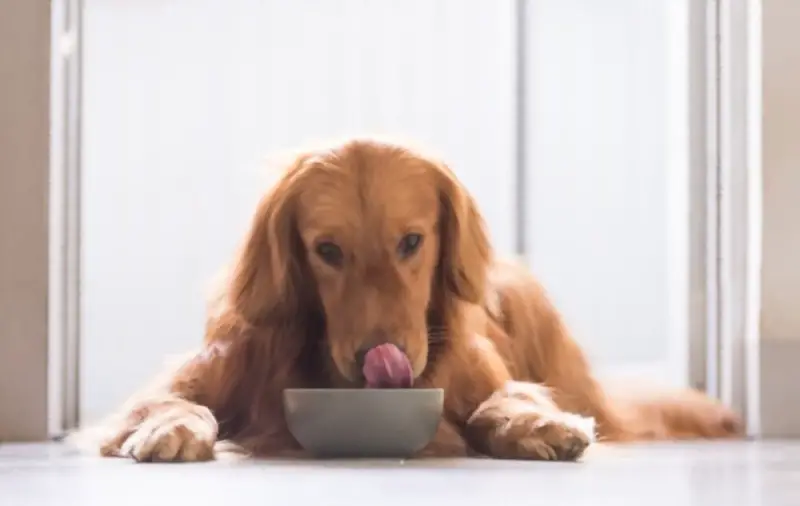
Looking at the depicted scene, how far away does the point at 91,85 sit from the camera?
2.18m

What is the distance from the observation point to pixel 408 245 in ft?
4.81

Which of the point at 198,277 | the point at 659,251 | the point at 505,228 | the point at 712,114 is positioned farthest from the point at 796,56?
the point at 198,277

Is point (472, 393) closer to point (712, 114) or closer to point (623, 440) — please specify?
point (623, 440)

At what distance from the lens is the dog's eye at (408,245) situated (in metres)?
1.46

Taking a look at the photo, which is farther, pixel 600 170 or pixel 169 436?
pixel 600 170

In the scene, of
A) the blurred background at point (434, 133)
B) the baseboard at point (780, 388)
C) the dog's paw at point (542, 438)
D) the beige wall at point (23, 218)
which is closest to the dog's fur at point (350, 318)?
the dog's paw at point (542, 438)

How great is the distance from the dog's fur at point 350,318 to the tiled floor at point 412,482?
91 millimetres

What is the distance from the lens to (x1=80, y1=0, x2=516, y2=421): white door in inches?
87.4

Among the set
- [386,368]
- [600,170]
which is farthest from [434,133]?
[386,368]

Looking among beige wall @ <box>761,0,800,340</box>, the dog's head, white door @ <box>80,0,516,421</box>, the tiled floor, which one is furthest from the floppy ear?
white door @ <box>80,0,516,421</box>

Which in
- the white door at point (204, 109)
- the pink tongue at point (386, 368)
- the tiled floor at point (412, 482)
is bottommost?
the tiled floor at point (412, 482)

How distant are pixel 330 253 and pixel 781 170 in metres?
0.72

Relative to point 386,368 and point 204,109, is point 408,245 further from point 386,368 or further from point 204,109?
point 204,109

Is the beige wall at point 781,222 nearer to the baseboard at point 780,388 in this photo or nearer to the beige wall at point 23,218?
the baseboard at point 780,388
